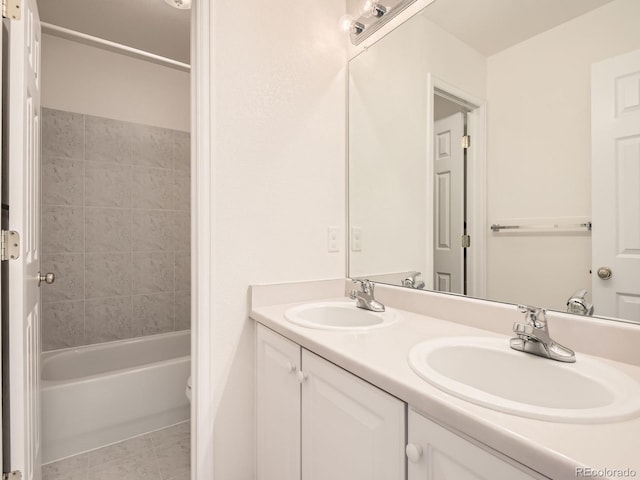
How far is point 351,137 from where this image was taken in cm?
167

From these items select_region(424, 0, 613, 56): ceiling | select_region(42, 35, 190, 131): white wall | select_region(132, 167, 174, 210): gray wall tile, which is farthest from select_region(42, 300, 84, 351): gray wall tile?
select_region(424, 0, 613, 56): ceiling

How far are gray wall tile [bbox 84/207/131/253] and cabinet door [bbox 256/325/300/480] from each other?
5.46 feet

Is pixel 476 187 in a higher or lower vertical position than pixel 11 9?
lower

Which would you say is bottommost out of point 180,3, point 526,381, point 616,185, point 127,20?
point 526,381

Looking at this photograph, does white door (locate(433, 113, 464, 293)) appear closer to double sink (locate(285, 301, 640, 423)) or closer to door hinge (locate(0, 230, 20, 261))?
double sink (locate(285, 301, 640, 423))

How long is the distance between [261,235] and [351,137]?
707 mm

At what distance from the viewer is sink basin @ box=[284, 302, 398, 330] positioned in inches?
50.7

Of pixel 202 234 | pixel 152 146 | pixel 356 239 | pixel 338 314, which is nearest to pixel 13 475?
pixel 202 234

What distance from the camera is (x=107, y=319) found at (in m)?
2.34

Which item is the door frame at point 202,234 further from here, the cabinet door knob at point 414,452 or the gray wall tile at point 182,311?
the gray wall tile at point 182,311

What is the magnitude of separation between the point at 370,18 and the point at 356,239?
103cm

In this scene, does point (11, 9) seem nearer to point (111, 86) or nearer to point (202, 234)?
point (202, 234)

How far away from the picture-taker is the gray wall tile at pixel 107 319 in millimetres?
2275

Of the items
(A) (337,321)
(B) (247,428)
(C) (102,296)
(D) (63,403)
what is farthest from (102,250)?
(A) (337,321)
